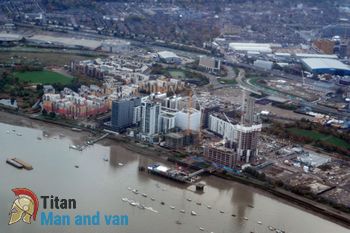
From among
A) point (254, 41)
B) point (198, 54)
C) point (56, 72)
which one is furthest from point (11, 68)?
point (254, 41)

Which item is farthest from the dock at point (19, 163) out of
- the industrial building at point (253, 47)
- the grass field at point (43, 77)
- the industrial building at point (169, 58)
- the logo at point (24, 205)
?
the industrial building at point (253, 47)

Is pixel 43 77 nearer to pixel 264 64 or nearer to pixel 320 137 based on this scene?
pixel 264 64

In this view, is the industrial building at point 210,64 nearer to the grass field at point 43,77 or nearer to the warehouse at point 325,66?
the warehouse at point 325,66

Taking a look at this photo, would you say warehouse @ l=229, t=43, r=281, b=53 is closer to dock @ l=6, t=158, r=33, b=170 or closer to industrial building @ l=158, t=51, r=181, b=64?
industrial building @ l=158, t=51, r=181, b=64

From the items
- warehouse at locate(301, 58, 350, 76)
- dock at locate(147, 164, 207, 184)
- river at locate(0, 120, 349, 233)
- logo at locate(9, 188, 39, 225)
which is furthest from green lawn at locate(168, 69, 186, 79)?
logo at locate(9, 188, 39, 225)

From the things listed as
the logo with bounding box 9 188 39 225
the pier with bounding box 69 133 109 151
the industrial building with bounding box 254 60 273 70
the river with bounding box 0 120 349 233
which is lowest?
the river with bounding box 0 120 349 233

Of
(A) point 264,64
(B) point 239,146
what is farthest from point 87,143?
(A) point 264,64

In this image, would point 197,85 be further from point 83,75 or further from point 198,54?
point 198,54
